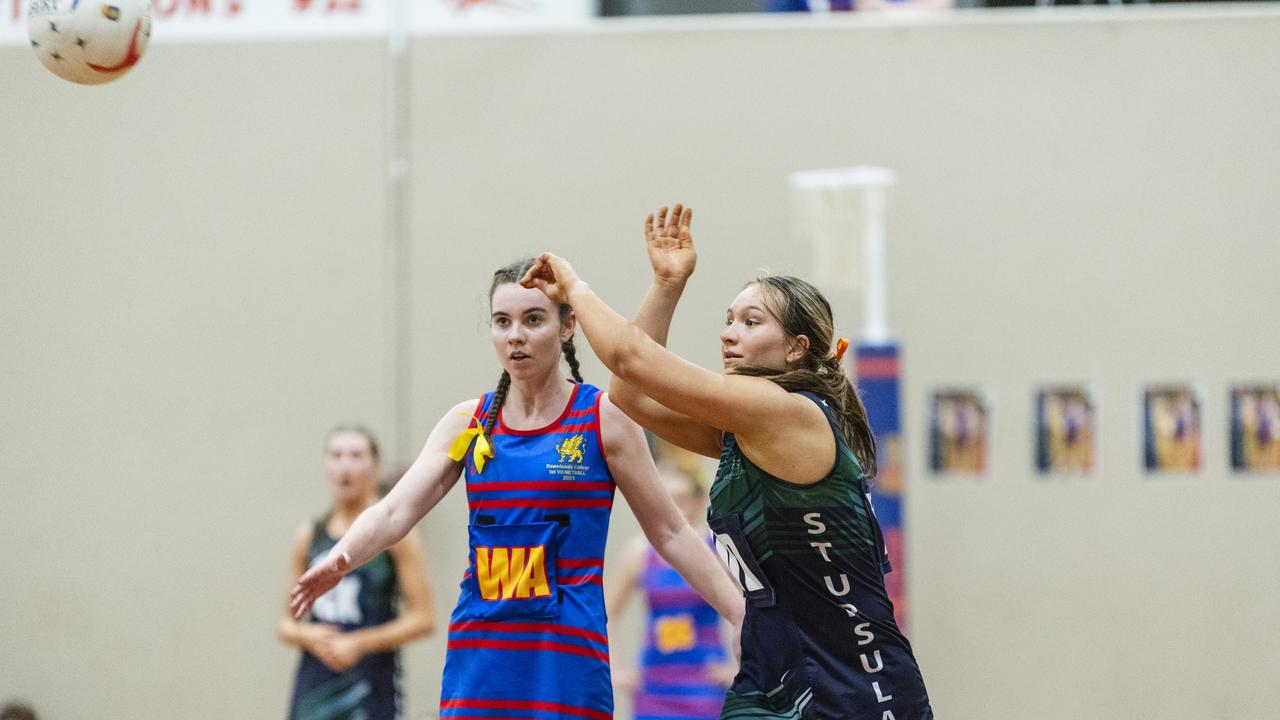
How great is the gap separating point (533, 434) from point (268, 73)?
4.57m

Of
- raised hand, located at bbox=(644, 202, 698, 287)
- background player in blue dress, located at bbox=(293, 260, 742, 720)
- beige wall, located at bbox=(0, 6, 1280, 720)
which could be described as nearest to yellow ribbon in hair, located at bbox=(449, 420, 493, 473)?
background player in blue dress, located at bbox=(293, 260, 742, 720)

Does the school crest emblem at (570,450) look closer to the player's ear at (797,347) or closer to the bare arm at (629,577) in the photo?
the player's ear at (797,347)

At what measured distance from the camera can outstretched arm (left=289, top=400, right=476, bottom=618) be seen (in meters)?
3.36

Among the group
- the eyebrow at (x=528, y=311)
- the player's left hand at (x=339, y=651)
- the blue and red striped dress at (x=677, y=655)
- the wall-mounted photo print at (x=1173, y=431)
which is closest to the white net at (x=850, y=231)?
the wall-mounted photo print at (x=1173, y=431)

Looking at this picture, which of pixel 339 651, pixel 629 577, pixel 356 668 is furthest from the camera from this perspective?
pixel 629 577

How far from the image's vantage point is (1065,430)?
23.5 ft

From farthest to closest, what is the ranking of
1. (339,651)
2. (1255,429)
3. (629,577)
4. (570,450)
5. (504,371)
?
1. (1255,429)
2. (629,577)
3. (339,651)
4. (504,371)
5. (570,450)

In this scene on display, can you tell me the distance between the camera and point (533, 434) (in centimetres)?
352

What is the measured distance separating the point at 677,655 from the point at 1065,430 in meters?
2.44

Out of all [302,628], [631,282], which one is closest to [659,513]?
[302,628]

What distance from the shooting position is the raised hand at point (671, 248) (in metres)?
3.23

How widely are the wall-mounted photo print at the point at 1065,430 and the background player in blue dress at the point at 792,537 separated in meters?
4.22

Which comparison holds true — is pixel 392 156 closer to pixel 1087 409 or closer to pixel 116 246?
pixel 116 246

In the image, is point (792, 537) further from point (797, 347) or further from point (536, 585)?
point (536, 585)
